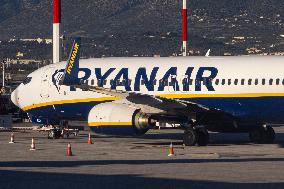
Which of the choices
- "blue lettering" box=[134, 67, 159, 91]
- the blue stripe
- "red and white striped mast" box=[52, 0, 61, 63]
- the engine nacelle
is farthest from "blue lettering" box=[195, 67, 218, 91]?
"red and white striped mast" box=[52, 0, 61, 63]

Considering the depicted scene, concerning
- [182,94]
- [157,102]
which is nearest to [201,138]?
[182,94]

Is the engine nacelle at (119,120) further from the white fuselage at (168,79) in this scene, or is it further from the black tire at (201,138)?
the white fuselage at (168,79)

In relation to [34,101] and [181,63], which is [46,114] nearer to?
[34,101]

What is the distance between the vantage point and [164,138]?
2099 inches

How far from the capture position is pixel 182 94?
156 ft

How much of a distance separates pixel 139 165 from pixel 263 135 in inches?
552

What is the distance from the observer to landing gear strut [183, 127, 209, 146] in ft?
152

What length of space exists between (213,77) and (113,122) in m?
4.85

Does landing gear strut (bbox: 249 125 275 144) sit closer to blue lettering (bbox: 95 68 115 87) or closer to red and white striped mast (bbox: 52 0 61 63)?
blue lettering (bbox: 95 68 115 87)

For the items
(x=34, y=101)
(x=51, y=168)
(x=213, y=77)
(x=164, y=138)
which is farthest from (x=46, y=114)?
(x=51, y=168)

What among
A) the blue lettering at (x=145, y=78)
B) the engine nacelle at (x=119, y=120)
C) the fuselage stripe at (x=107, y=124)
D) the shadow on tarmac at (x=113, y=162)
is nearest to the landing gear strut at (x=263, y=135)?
the blue lettering at (x=145, y=78)

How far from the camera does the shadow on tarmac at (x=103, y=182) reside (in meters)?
30.2

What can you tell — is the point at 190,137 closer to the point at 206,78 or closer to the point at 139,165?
the point at 206,78

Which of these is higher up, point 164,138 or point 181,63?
point 181,63
